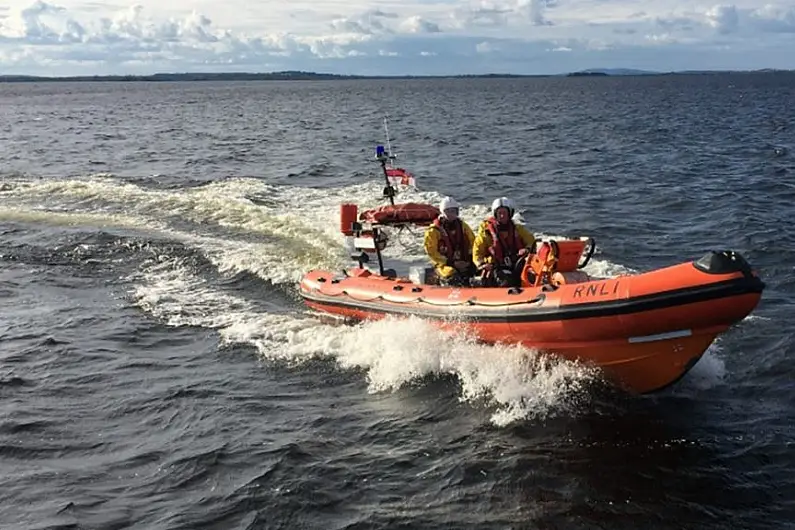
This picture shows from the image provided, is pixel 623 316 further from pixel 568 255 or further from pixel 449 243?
pixel 449 243

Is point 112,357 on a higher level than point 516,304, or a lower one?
lower

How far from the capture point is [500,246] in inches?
341

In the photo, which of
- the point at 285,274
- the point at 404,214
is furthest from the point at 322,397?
the point at 285,274

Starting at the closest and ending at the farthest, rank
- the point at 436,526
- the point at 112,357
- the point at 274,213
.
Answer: the point at 436,526
the point at 112,357
the point at 274,213

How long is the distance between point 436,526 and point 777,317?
18.3 feet

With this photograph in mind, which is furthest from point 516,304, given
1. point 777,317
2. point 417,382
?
point 777,317

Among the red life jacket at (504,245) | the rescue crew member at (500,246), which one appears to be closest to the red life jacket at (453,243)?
the rescue crew member at (500,246)

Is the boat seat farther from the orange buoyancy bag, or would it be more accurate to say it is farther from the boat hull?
the orange buoyancy bag

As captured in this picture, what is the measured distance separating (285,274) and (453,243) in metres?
3.33

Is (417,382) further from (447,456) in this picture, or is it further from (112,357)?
(112,357)

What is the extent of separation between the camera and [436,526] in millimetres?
5457

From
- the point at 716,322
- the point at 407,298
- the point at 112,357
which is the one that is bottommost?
the point at 112,357

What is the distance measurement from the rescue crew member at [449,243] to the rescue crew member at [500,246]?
325 millimetres

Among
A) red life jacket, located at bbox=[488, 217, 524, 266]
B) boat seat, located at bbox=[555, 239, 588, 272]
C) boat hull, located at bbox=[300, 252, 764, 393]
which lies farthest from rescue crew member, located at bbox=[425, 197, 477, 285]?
boat seat, located at bbox=[555, 239, 588, 272]
